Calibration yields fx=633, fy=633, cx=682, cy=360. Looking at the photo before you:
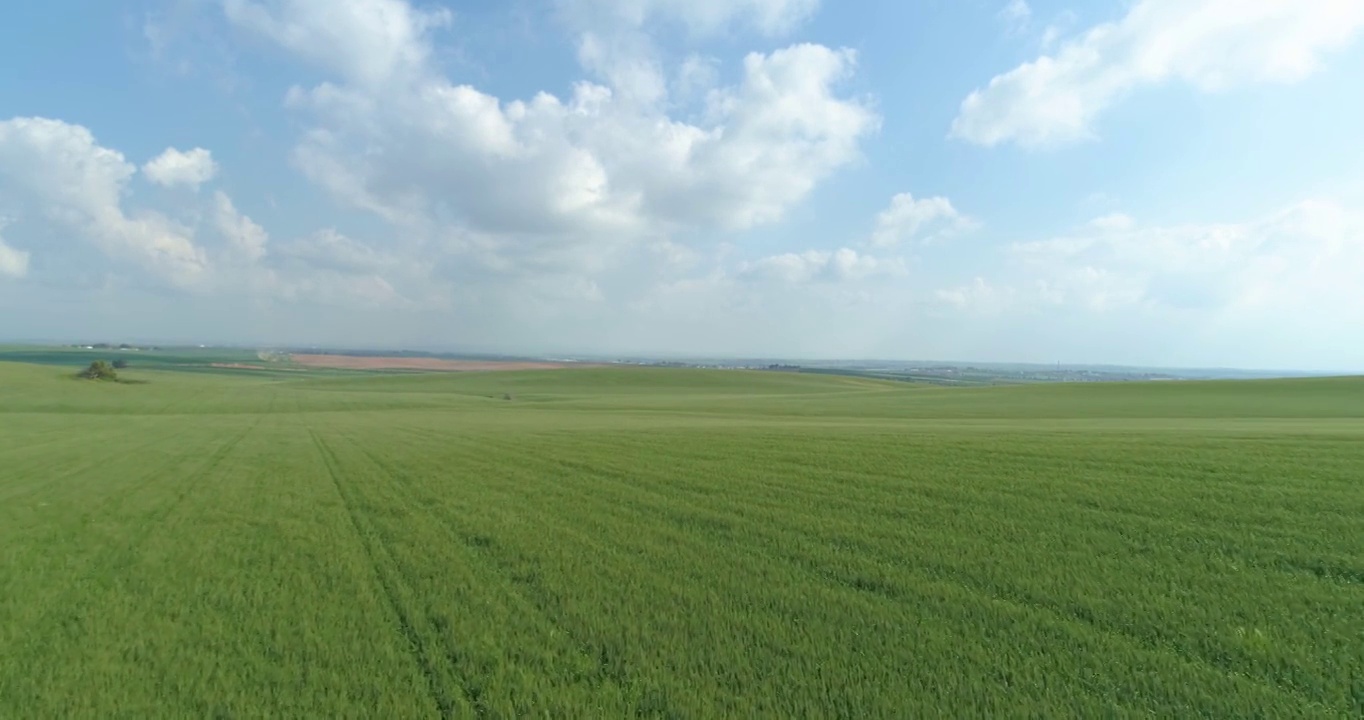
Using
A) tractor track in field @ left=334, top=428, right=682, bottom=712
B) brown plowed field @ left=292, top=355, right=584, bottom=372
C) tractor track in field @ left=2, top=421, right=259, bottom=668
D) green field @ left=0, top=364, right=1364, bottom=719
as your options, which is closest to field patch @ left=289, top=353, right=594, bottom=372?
brown plowed field @ left=292, top=355, right=584, bottom=372

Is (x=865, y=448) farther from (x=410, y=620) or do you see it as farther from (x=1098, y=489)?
(x=410, y=620)

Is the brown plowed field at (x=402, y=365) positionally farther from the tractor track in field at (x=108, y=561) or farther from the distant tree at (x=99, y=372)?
the tractor track in field at (x=108, y=561)

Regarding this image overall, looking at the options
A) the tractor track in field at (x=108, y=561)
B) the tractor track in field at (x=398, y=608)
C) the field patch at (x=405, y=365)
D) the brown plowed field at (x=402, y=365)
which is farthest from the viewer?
the brown plowed field at (x=402, y=365)

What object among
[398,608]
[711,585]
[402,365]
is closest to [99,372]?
[402,365]

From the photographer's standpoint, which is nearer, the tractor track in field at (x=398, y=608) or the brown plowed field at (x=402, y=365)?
the tractor track in field at (x=398, y=608)

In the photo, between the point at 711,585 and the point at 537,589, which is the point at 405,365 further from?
the point at 711,585

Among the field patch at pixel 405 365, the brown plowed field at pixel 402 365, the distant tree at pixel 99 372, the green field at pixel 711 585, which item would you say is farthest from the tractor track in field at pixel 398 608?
the brown plowed field at pixel 402 365

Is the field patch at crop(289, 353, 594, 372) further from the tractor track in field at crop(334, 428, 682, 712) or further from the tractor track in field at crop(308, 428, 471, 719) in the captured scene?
the tractor track in field at crop(334, 428, 682, 712)
